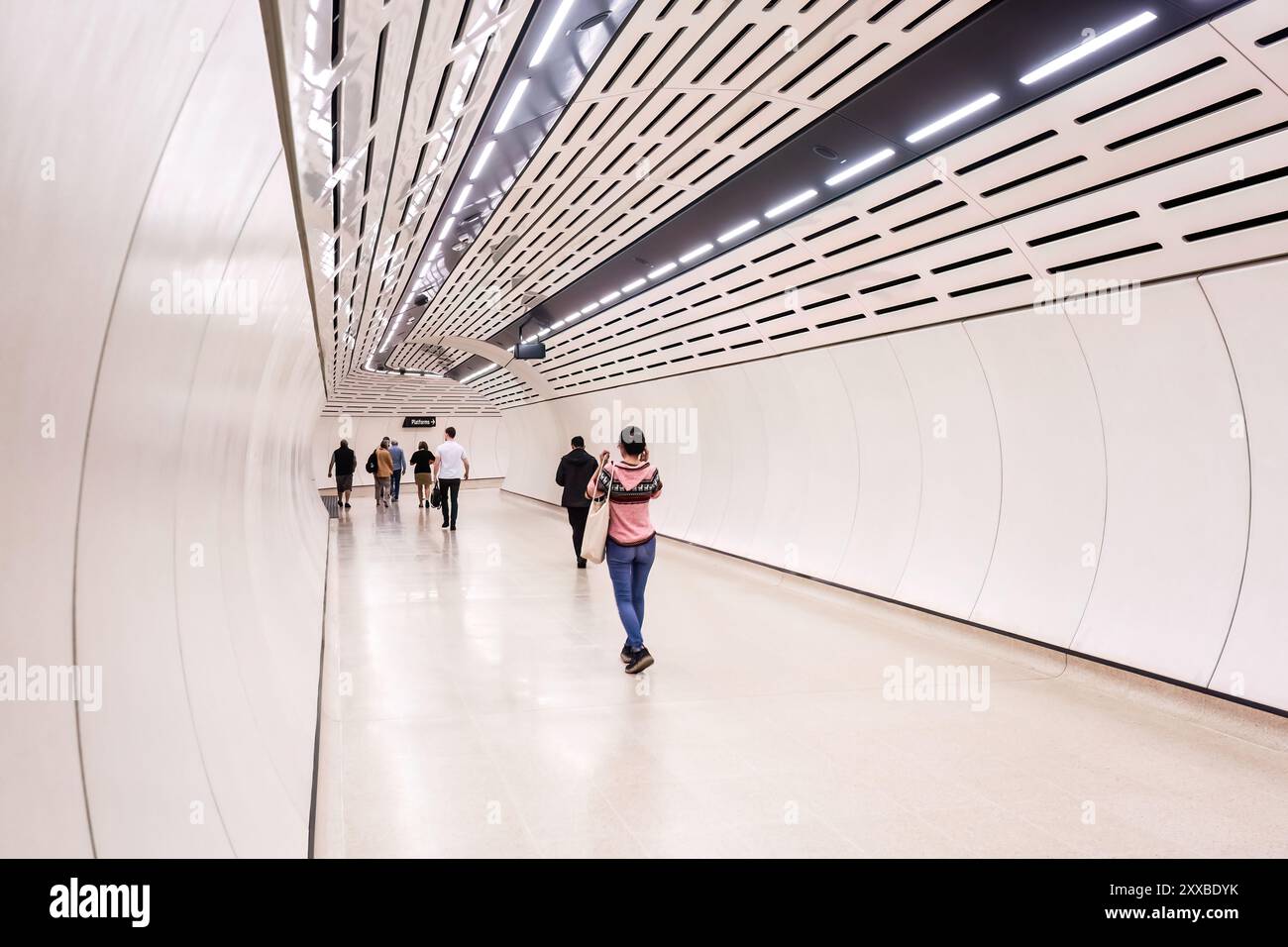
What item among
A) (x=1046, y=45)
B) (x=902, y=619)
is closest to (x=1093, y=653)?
(x=902, y=619)

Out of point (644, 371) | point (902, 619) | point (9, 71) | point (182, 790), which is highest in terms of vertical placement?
point (644, 371)

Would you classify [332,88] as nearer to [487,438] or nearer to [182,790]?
[182,790]

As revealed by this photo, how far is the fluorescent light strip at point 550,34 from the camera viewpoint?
4656 mm

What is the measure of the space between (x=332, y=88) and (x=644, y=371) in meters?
12.4

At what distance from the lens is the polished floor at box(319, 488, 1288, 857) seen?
12.9 ft

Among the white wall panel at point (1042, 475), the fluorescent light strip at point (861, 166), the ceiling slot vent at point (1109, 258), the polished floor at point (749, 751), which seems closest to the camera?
the polished floor at point (749, 751)

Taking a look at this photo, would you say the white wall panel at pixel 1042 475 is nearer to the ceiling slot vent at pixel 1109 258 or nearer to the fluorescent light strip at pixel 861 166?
the ceiling slot vent at pixel 1109 258

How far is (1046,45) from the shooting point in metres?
4.51

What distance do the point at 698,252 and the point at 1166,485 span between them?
5327mm

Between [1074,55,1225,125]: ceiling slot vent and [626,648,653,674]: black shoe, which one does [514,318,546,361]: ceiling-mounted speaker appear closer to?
[626,648,653,674]: black shoe

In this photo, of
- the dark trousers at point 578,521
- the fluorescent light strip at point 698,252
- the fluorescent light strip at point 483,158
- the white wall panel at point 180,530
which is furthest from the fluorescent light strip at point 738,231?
the white wall panel at point 180,530

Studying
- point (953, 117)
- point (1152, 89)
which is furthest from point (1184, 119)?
point (953, 117)

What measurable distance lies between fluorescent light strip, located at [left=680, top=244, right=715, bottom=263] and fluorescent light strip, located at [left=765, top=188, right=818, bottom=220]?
1.41m

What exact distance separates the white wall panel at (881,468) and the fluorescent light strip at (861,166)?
279 centimetres
